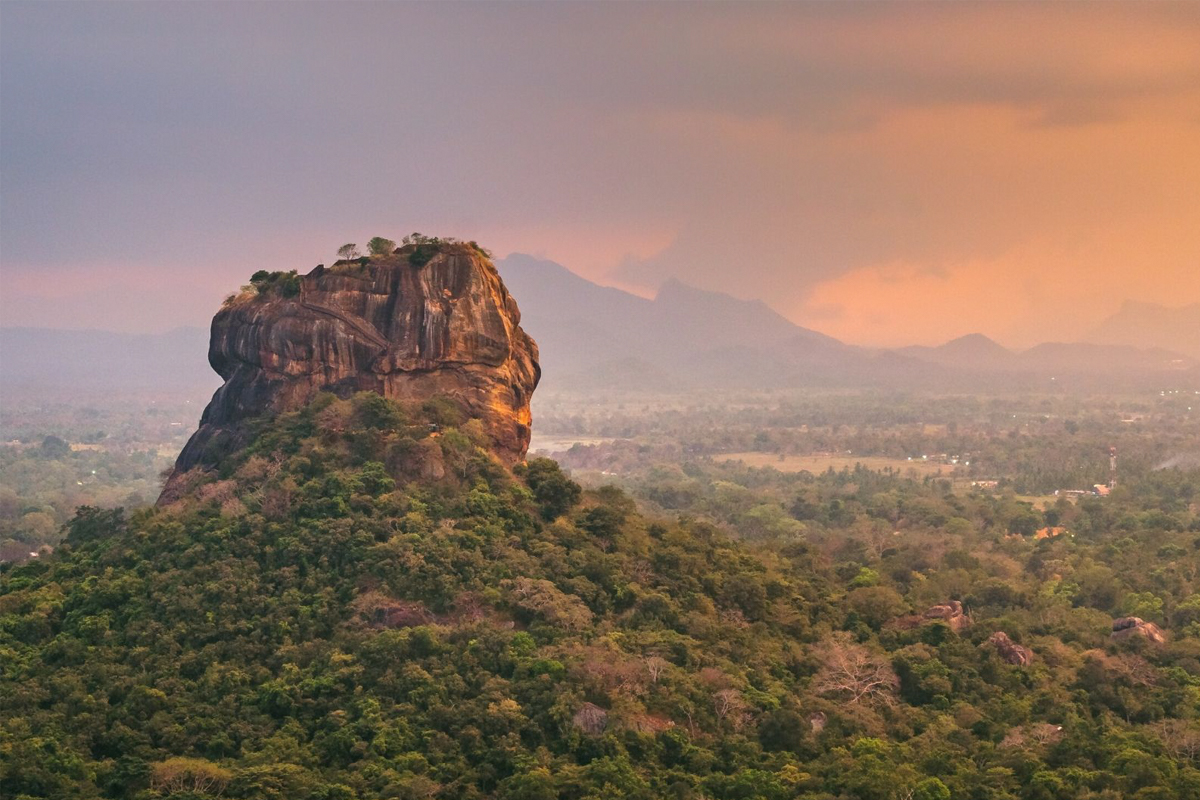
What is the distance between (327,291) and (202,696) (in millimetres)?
13553

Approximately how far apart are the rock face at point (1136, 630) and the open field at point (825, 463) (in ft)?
180

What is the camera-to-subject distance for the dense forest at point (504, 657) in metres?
23.1

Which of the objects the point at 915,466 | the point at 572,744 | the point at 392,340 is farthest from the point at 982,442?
the point at 572,744

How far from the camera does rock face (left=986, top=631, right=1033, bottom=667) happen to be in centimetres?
2967

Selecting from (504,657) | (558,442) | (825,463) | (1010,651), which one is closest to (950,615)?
(1010,651)

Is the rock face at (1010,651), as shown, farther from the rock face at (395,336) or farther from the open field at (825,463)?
the open field at (825,463)

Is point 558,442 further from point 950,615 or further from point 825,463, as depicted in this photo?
point 950,615

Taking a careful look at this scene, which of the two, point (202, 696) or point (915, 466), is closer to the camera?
point (202, 696)

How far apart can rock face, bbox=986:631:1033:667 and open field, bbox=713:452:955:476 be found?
58970 millimetres

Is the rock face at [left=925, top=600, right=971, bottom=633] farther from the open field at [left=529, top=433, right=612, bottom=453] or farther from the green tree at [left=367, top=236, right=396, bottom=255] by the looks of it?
the open field at [left=529, top=433, right=612, bottom=453]

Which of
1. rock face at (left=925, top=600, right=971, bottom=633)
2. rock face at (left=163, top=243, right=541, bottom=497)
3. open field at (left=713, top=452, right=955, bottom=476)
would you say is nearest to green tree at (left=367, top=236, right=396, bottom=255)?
rock face at (left=163, top=243, right=541, bottom=497)

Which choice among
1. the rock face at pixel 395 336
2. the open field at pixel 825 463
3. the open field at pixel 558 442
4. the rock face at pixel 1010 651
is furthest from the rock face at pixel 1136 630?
the open field at pixel 558 442

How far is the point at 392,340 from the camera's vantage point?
35.2 meters

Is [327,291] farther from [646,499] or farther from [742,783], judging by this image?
[646,499]
